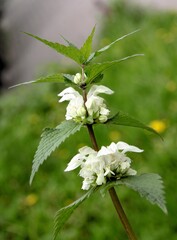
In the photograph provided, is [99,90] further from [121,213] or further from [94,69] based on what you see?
[121,213]

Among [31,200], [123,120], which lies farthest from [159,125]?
[123,120]

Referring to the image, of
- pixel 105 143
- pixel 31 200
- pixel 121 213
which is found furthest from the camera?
pixel 105 143

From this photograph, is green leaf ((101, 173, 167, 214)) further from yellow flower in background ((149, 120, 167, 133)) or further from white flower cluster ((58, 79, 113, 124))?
yellow flower in background ((149, 120, 167, 133))

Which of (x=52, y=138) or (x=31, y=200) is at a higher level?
(x=31, y=200)

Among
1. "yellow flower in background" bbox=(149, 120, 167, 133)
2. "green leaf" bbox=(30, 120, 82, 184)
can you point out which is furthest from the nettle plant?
"yellow flower in background" bbox=(149, 120, 167, 133)

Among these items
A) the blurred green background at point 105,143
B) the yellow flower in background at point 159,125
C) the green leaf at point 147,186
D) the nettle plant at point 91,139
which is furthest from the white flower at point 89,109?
the yellow flower in background at point 159,125

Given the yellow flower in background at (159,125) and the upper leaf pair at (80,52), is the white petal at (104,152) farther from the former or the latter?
the yellow flower in background at (159,125)

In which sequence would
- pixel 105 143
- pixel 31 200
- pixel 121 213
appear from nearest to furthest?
pixel 121 213
pixel 31 200
pixel 105 143

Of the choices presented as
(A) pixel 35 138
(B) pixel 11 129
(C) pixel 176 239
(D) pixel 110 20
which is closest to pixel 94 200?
(C) pixel 176 239
